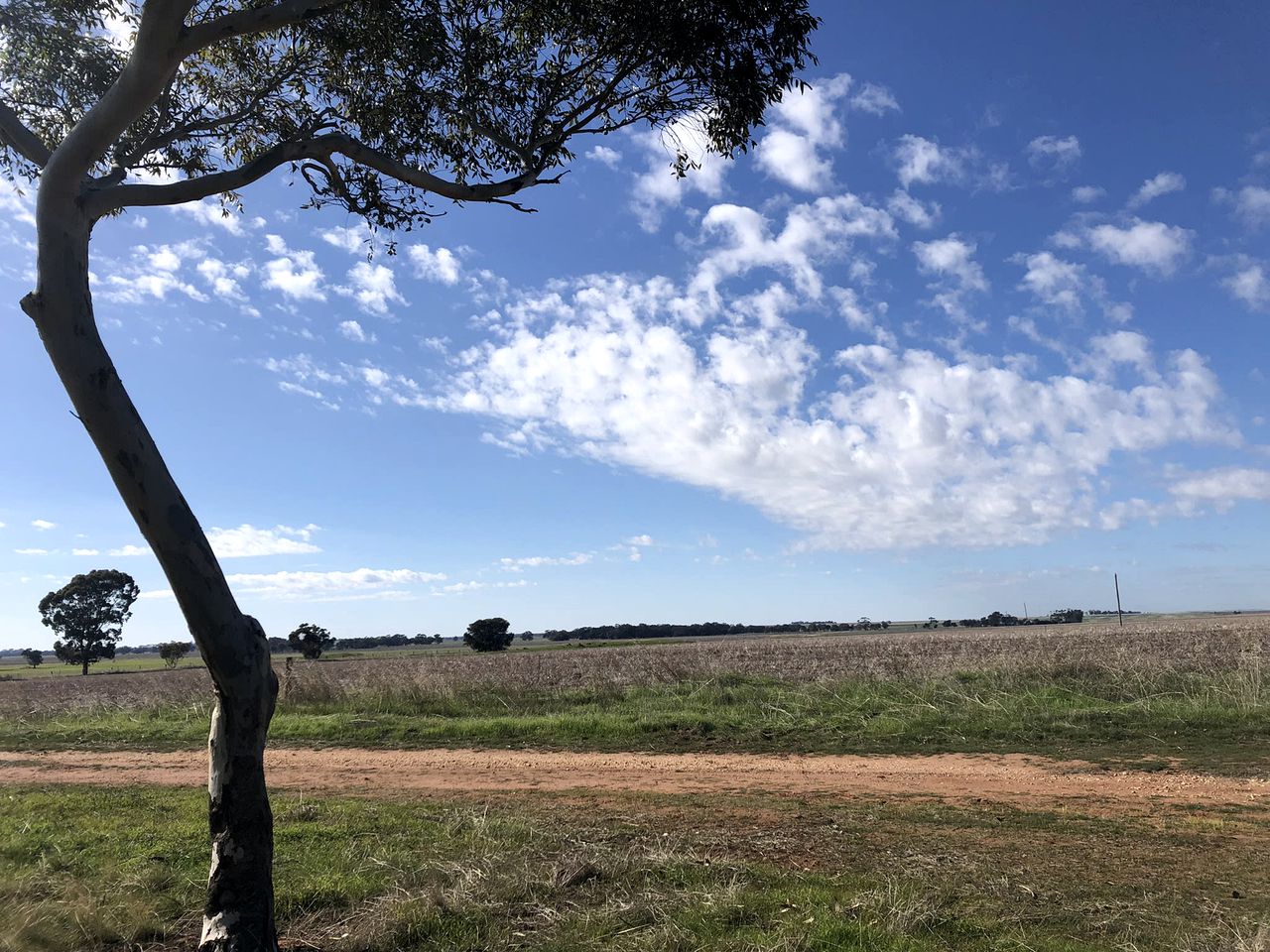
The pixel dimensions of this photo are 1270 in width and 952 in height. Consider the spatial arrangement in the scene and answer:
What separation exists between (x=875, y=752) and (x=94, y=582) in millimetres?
85042

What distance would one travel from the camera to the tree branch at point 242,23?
5730 millimetres

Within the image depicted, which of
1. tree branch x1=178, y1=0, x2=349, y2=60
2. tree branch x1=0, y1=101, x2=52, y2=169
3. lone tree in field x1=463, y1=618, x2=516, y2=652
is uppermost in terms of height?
tree branch x1=178, y1=0, x2=349, y2=60

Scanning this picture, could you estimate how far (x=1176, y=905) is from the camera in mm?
5988

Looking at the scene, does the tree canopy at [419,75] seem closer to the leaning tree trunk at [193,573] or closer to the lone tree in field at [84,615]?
the leaning tree trunk at [193,573]

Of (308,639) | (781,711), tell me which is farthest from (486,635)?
(781,711)

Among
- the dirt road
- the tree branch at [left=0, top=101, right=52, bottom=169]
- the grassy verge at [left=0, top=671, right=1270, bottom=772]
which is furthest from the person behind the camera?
the grassy verge at [left=0, top=671, right=1270, bottom=772]

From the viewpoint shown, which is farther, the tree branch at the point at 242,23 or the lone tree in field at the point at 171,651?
the lone tree in field at the point at 171,651

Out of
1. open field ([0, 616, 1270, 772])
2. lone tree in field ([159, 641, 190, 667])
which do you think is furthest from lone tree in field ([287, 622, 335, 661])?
open field ([0, 616, 1270, 772])

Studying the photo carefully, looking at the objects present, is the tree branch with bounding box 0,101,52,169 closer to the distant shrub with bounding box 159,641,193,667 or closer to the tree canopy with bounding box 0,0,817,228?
the tree canopy with bounding box 0,0,817,228

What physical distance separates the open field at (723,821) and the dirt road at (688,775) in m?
0.09

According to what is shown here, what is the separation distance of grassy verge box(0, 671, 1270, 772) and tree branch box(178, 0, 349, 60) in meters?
12.7

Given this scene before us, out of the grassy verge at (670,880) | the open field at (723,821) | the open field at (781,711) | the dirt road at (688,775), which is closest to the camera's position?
the grassy verge at (670,880)

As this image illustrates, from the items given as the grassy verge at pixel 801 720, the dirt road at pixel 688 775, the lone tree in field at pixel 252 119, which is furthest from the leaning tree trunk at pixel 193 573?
the grassy verge at pixel 801 720

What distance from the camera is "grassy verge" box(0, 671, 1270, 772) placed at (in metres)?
14.4
